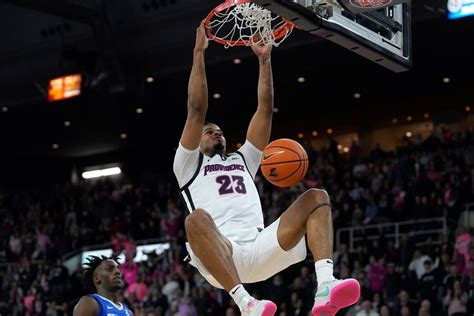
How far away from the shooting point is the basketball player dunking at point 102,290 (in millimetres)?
9613

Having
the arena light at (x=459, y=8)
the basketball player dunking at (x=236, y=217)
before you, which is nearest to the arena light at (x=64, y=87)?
the arena light at (x=459, y=8)

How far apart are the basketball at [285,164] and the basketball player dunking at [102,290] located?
7.48 feet

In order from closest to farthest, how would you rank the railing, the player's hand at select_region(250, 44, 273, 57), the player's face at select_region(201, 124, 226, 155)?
1. the player's face at select_region(201, 124, 226, 155)
2. the player's hand at select_region(250, 44, 273, 57)
3. the railing

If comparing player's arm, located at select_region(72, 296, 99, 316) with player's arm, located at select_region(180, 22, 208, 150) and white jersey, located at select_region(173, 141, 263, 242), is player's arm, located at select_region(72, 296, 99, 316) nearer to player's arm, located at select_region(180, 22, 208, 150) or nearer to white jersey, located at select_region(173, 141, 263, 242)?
white jersey, located at select_region(173, 141, 263, 242)

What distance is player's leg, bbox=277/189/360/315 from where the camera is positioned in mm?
7344

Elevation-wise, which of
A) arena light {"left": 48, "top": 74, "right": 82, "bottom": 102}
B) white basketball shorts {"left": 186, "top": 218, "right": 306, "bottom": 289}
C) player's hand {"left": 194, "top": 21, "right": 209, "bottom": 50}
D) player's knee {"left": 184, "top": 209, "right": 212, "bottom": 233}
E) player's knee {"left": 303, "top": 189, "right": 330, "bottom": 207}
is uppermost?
arena light {"left": 48, "top": 74, "right": 82, "bottom": 102}

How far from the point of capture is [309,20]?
809cm

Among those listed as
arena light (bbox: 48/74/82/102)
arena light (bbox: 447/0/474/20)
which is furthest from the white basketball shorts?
arena light (bbox: 48/74/82/102)

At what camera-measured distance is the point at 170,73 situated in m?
25.9

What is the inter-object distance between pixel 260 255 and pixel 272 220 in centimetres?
1396

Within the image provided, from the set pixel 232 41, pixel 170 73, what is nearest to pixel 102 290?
pixel 232 41

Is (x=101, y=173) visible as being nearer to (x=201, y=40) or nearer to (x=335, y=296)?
(x=201, y=40)

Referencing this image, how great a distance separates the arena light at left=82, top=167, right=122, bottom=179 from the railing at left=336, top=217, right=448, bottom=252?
16.0 metres

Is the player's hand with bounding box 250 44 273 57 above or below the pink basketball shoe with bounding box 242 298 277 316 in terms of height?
above
